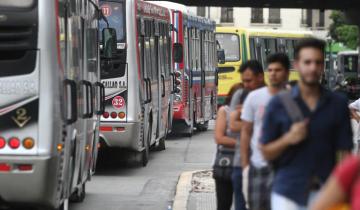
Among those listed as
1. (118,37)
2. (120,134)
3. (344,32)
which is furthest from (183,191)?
(344,32)

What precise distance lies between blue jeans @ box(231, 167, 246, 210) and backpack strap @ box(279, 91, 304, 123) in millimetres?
2194

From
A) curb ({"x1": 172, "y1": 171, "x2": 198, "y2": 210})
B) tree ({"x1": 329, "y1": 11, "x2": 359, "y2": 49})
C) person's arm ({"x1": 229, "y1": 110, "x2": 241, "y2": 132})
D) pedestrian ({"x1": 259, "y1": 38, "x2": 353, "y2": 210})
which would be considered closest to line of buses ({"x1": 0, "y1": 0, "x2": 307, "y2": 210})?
curb ({"x1": 172, "y1": 171, "x2": 198, "y2": 210})

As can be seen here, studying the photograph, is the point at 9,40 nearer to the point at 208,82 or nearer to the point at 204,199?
the point at 204,199

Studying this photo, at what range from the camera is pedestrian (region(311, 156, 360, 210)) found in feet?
12.6

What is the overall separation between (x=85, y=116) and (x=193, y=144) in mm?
11712

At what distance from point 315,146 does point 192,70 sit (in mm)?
19157

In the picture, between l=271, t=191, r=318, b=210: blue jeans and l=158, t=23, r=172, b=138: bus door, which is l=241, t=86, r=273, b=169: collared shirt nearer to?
l=271, t=191, r=318, b=210: blue jeans

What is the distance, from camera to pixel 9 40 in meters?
9.13

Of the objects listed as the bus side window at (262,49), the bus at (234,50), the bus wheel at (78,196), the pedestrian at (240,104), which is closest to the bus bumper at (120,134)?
the bus wheel at (78,196)

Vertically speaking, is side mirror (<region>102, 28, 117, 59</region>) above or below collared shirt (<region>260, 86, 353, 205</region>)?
above

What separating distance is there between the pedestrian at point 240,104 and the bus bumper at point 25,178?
182 centimetres

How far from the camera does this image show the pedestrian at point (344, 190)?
3.84m

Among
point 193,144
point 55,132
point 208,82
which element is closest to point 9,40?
point 55,132

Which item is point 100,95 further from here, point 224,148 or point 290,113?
point 290,113
